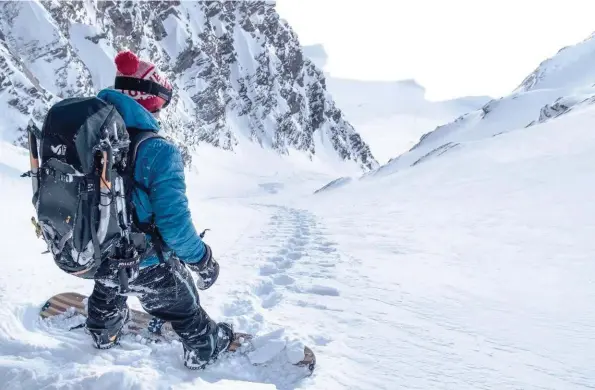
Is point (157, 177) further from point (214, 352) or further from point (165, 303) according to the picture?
point (214, 352)

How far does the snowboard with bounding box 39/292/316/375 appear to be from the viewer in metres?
3.62

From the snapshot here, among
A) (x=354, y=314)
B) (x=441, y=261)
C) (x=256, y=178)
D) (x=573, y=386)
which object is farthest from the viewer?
(x=256, y=178)

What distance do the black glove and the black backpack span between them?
689 mm

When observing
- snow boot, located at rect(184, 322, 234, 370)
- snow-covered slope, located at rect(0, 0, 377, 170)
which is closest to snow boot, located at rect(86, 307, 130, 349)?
snow boot, located at rect(184, 322, 234, 370)

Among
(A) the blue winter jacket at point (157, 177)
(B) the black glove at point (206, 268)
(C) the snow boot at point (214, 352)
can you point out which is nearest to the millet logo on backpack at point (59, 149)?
(A) the blue winter jacket at point (157, 177)

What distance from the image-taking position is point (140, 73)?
314 centimetres

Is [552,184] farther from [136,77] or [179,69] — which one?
[179,69]

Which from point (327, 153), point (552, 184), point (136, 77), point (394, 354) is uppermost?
point (327, 153)

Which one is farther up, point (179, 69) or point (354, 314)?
point (179, 69)

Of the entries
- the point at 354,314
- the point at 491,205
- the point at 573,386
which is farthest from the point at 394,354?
the point at 491,205

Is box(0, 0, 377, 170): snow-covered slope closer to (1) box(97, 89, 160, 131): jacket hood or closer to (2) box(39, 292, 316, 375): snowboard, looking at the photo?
(2) box(39, 292, 316, 375): snowboard

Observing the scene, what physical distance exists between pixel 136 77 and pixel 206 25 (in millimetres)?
86653

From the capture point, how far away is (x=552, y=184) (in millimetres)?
13008

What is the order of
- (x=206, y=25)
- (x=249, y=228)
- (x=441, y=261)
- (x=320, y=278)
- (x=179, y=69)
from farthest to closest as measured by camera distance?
(x=206, y=25)
(x=179, y=69)
(x=249, y=228)
(x=441, y=261)
(x=320, y=278)
